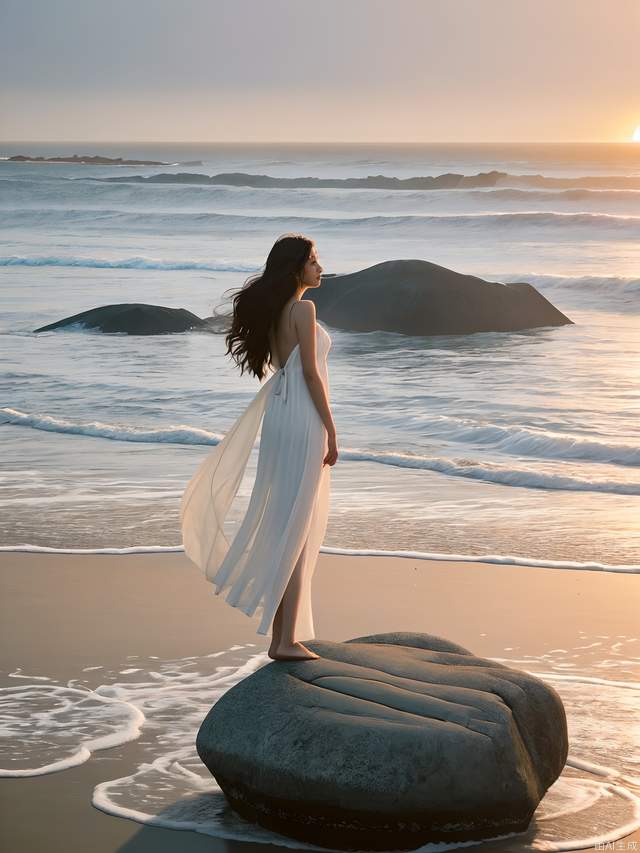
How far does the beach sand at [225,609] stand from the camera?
5.14 meters

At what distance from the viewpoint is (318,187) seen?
164 feet

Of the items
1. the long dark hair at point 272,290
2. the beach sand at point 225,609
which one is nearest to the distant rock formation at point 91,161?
the beach sand at point 225,609

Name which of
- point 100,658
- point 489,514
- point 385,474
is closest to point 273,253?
point 100,658

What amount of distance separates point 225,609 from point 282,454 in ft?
5.38

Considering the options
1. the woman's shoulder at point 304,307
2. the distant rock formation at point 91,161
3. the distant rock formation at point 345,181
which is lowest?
the woman's shoulder at point 304,307

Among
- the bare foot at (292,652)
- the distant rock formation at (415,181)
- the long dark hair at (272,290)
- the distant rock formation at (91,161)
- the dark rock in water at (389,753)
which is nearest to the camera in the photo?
the dark rock in water at (389,753)

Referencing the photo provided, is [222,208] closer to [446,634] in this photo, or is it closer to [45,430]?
[45,430]

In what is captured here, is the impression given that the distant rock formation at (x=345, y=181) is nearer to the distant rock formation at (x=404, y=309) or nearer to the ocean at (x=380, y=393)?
the ocean at (x=380, y=393)

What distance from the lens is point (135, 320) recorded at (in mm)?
19141

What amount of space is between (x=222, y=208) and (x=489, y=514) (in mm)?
39194

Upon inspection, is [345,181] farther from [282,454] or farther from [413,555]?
[282,454]

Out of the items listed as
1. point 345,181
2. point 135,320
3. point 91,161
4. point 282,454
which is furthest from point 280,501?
point 91,161

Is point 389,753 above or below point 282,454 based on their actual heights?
below

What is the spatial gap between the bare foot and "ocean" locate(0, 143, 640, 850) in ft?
1.38
